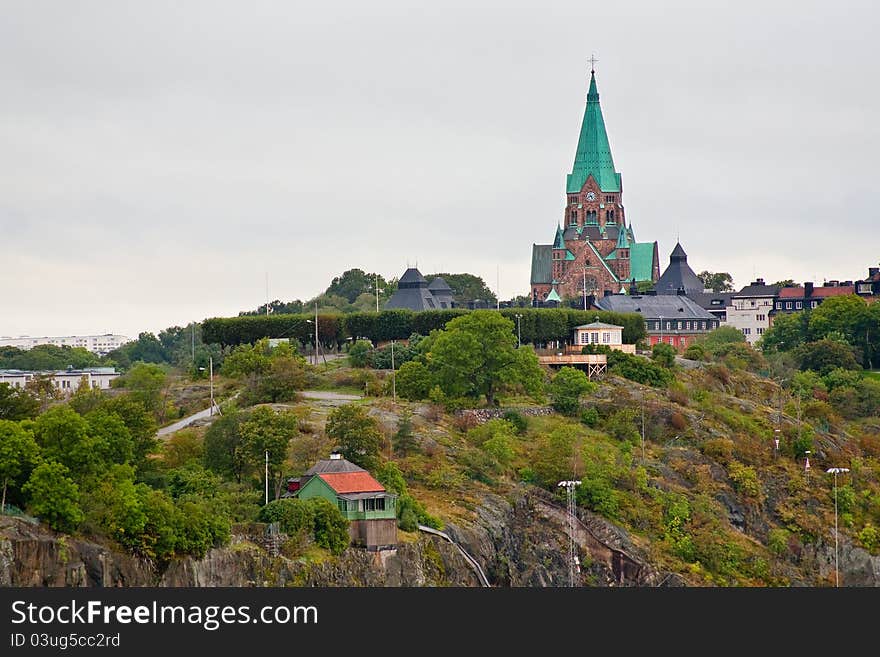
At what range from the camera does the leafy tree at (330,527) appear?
71500 mm

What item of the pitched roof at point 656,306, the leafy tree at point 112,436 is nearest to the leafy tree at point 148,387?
the leafy tree at point 112,436

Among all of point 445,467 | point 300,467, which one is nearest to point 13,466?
point 300,467

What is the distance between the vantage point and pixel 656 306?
194 m

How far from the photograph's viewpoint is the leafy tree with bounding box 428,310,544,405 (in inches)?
4254

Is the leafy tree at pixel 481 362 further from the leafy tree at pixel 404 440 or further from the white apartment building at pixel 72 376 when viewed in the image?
the white apartment building at pixel 72 376

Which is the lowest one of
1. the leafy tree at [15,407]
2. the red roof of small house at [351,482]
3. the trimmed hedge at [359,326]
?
the red roof of small house at [351,482]

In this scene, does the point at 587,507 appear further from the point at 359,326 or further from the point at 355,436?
the point at 359,326

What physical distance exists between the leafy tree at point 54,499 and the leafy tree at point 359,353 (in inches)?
2224

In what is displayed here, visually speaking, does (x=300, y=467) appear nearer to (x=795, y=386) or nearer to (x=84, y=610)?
(x=84, y=610)

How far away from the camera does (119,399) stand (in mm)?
84688

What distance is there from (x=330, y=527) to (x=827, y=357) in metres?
92.7

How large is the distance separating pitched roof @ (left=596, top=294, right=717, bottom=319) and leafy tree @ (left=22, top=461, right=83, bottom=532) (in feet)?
423

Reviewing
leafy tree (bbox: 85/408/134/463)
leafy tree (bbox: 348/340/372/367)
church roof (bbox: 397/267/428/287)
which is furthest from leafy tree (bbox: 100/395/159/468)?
church roof (bbox: 397/267/428/287)

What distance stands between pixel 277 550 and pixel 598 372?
58697mm
